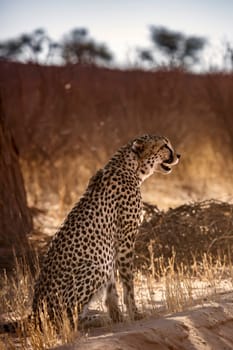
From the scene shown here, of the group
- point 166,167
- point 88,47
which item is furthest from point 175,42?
point 166,167

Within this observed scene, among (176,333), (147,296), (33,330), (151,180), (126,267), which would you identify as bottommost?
(176,333)

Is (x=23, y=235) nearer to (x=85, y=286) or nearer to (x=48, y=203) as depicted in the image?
(x=85, y=286)

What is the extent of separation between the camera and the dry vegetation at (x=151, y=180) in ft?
22.8

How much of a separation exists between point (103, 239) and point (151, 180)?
350 inches

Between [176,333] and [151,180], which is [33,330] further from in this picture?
[151,180]

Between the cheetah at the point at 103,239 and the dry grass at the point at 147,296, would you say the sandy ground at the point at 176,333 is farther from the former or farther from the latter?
the cheetah at the point at 103,239

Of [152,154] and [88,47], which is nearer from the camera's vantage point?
[152,154]

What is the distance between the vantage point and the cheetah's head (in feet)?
22.3

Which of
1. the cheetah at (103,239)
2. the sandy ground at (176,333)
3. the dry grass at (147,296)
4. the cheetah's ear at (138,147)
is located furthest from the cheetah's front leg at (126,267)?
the cheetah's ear at (138,147)

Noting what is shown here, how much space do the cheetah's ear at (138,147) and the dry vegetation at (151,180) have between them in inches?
33.5

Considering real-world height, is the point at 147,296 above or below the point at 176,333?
above

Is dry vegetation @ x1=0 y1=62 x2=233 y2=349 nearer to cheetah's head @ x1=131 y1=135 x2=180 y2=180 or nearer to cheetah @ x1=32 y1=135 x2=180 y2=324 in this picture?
cheetah @ x1=32 y1=135 x2=180 y2=324

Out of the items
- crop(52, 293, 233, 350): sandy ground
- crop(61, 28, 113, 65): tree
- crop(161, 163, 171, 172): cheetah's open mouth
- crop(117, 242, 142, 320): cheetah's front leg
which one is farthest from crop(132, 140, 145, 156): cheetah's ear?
crop(61, 28, 113, 65): tree

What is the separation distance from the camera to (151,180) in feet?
49.5
